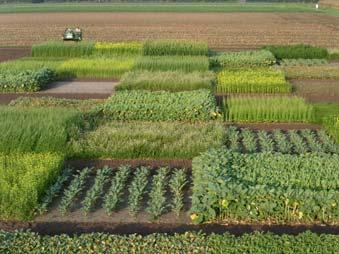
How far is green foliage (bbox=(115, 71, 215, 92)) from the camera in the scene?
64.3ft

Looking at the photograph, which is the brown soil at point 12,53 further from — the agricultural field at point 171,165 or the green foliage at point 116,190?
the green foliage at point 116,190

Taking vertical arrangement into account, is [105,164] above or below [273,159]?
below

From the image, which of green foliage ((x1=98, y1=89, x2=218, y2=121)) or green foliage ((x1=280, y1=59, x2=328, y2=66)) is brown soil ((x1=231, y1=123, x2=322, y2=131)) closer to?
green foliage ((x1=98, y1=89, x2=218, y2=121))

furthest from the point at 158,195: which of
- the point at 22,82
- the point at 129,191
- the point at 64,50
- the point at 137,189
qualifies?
the point at 64,50

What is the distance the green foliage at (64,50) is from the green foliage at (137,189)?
1881 cm

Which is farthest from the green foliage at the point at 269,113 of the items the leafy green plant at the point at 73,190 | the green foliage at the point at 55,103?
the leafy green plant at the point at 73,190

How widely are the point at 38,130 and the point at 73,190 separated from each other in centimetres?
306

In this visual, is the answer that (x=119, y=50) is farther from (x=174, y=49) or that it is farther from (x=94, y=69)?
(x=94, y=69)

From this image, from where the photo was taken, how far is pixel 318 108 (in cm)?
1717

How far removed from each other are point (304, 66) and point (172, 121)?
13941mm

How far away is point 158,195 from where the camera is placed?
10.1m

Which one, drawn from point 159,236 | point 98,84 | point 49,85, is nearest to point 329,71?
point 98,84

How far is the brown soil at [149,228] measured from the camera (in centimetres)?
902

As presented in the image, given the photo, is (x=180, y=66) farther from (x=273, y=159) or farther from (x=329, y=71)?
(x=273, y=159)
